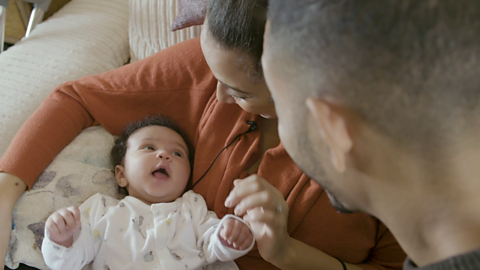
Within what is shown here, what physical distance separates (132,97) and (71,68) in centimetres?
53

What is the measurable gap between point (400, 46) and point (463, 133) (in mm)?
152

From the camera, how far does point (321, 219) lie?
1.14 metres

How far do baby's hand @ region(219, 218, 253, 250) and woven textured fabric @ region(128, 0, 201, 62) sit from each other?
1011 millimetres

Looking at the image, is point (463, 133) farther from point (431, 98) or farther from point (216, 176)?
point (216, 176)

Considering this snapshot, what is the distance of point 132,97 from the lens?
1.46 metres

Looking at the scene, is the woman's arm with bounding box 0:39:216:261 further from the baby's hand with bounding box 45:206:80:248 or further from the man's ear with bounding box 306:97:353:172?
the man's ear with bounding box 306:97:353:172

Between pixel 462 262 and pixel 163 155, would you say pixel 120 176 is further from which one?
pixel 462 262

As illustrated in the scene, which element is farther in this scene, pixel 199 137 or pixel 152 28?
pixel 152 28

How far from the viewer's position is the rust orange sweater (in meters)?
1.14

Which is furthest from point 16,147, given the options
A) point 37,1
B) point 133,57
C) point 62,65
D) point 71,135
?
point 37,1

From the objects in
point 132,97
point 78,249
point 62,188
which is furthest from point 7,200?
point 132,97

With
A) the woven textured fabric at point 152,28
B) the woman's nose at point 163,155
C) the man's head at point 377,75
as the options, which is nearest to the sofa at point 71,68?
the woven textured fabric at point 152,28

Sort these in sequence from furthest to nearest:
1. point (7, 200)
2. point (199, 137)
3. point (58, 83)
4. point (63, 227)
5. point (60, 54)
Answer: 1. point (60, 54)
2. point (58, 83)
3. point (199, 137)
4. point (7, 200)
5. point (63, 227)

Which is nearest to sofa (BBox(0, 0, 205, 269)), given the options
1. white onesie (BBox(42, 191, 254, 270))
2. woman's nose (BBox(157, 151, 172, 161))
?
white onesie (BBox(42, 191, 254, 270))
